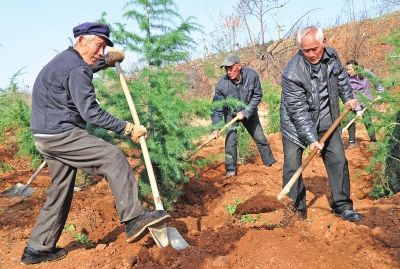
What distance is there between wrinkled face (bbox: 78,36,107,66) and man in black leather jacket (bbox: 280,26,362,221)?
196cm

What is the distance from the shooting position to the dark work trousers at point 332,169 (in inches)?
172

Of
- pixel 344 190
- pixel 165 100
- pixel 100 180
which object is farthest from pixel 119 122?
pixel 100 180

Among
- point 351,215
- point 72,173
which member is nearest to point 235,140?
point 351,215

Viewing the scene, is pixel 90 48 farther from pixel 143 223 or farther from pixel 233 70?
pixel 233 70

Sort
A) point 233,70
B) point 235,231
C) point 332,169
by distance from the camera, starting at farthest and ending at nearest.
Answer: point 233,70
point 332,169
point 235,231

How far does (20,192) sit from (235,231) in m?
4.22

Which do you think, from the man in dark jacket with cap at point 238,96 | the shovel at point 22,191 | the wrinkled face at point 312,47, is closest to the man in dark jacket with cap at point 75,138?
the wrinkled face at point 312,47

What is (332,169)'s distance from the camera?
4.44 metres

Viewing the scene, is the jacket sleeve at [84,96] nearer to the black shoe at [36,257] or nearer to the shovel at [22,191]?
the black shoe at [36,257]

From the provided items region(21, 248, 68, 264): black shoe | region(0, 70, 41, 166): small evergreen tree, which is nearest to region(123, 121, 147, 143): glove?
region(21, 248, 68, 264): black shoe

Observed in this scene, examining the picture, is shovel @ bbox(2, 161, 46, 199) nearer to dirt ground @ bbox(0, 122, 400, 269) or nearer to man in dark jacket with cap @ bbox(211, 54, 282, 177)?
dirt ground @ bbox(0, 122, 400, 269)

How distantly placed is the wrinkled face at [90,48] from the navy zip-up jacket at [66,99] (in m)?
0.06

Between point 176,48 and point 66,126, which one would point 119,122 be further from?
point 176,48

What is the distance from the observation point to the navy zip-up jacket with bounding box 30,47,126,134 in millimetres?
3354
